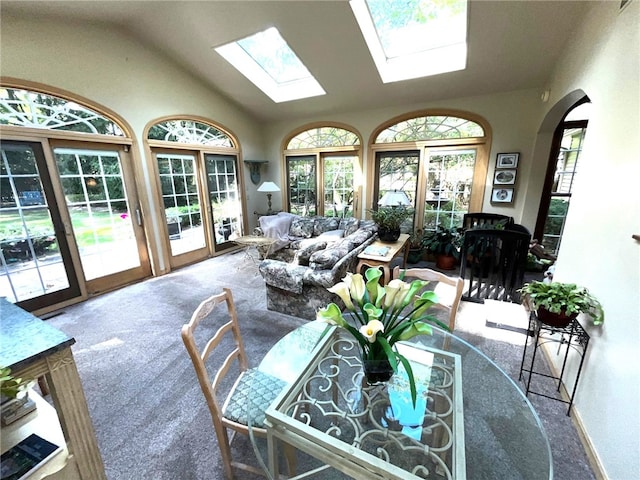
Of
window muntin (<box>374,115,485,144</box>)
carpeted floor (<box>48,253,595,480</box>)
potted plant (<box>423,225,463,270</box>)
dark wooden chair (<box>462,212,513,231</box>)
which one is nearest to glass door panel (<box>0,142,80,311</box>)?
carpeted floor (<box>48,253,595,480</box>)

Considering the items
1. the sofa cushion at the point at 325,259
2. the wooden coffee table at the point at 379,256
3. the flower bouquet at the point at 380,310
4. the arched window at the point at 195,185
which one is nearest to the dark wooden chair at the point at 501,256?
the wooden coffee table at the point at 379,256

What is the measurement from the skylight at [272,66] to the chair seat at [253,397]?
3.93 meters

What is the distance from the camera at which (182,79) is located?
3975 millimetres

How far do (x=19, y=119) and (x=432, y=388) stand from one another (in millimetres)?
4246

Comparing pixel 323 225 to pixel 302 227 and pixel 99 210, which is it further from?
pixel 99 210

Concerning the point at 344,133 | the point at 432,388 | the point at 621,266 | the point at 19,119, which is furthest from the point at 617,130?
the point at 19,119

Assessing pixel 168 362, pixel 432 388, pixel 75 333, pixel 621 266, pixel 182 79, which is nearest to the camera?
pixel 432 388

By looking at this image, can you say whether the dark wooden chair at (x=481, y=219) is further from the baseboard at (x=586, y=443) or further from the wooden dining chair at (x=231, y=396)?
the wooden dining chair at (x=231, y=396)

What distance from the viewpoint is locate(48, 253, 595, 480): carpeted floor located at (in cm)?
138

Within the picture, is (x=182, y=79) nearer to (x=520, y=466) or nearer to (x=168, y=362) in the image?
(x=168, y=362)

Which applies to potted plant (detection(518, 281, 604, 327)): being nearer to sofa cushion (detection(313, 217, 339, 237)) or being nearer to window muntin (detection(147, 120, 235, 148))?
sofa cushion (detection(313, 217, 339, 237))

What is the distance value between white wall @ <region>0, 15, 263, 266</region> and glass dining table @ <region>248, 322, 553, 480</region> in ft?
12.1

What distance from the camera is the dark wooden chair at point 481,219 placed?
390 centimetres

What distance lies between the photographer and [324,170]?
17.7 ft
